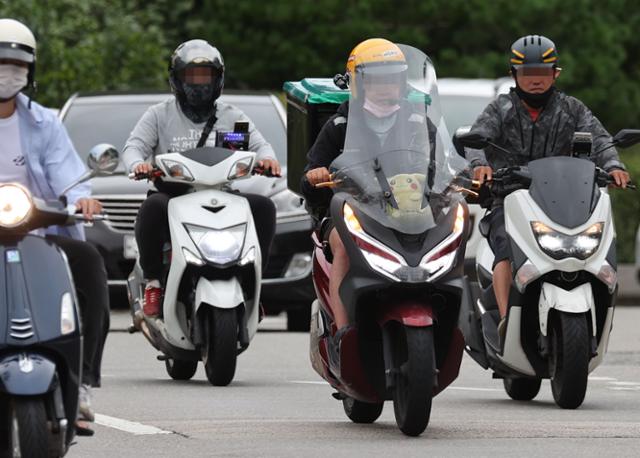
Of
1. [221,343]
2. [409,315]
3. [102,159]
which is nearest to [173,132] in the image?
[221,343]

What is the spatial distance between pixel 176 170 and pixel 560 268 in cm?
255

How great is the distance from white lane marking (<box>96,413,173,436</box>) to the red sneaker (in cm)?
231

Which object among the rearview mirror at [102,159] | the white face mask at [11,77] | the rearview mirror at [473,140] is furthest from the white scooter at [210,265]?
the rearview mirror at [102,159]

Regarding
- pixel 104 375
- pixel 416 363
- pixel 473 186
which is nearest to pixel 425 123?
pixel 473 186

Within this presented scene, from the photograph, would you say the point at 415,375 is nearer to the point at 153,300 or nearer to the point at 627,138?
the point at 627,138

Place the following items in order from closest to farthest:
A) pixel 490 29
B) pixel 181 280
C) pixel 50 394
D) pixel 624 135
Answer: pixel 50 394 → pixel 624 135 → pixel 181 280 → pixel 490 29

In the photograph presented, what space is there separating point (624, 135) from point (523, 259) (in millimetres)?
785

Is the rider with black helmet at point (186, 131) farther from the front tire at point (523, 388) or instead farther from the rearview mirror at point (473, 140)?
the rearview mirror at point (473, 140)

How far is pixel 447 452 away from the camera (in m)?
9.23

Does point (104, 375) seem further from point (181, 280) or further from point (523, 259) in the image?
point (523, 259)

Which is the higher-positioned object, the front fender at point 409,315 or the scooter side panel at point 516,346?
the front fender at point 409,315

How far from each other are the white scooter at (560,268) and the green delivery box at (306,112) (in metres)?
0.81

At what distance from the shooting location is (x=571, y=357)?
11000 millimetres

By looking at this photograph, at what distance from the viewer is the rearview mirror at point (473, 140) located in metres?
11.2
